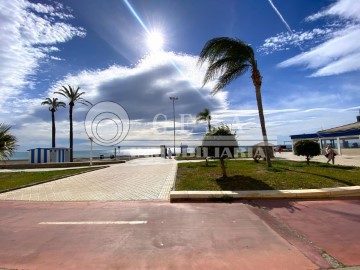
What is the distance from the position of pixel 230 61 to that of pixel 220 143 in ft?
20.8

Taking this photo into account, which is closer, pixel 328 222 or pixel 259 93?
pixel 328 222

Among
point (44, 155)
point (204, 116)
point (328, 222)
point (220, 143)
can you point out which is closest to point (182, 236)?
point (328, 222)

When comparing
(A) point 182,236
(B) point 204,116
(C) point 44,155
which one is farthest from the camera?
(B) point 204,116

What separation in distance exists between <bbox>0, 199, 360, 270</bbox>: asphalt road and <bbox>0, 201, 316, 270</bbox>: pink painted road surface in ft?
0.05

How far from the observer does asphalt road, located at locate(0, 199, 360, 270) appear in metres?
4.24

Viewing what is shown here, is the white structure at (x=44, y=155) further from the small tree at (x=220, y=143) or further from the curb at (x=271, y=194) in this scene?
the curb at (x=271, y=194)

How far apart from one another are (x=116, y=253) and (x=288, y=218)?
161 inches

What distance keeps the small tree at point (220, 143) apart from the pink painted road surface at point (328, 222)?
10.6 feet

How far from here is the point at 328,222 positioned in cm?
597

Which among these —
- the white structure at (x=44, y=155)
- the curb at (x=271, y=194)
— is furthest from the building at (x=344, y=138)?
the white structure at (x=44, y=155)

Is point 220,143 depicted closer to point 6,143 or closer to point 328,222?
point 328,222

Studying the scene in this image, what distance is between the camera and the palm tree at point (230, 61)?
14591 millimetres

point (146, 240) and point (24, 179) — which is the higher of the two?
point (24, 179)

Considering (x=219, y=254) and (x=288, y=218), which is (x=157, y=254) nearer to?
(x=219, y=254)
